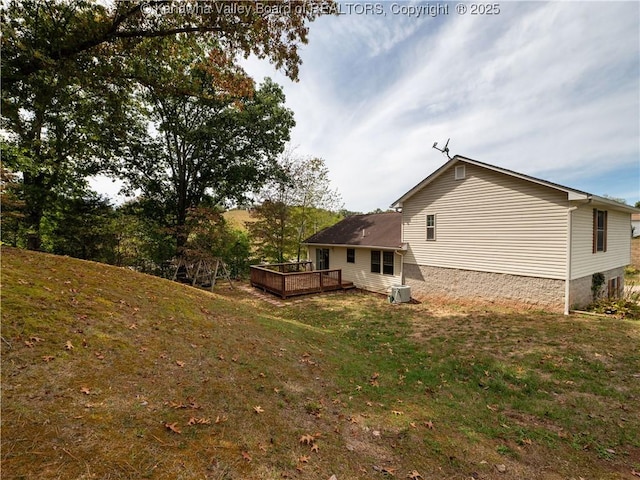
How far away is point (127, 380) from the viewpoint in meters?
3.18

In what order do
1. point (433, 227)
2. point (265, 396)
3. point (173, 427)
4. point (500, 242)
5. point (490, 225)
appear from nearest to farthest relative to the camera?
point (173, 427) < point (265, 396) < point (500, 242) < point (490, 225) < point (433, 227)

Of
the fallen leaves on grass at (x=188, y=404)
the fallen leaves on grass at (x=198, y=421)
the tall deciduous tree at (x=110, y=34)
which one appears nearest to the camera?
the fallen leaves on grass at (x=198, y=421)

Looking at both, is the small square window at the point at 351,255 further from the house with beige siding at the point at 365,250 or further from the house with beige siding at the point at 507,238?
the house with beige siding at the point at 507,238

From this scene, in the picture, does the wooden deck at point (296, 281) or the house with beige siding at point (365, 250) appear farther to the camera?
the house with beige siding at point (365, 250)

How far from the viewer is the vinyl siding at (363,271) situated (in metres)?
14.6

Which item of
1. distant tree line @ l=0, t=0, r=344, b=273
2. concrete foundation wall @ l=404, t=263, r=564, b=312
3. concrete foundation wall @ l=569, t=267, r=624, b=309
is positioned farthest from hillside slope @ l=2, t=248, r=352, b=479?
concrete foundation wall @ l=569, t=267, r=624, b=309

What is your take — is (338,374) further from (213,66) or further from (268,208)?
(268,208)

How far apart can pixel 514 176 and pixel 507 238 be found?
2.36 meters

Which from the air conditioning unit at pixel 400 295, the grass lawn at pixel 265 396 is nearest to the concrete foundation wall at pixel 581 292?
the grass lawn at pixel 265 396

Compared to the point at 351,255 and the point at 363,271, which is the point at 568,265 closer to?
the point at 363,271

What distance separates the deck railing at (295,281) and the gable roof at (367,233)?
2.32m

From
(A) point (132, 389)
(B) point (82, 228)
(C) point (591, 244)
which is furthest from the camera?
(B) point (82, 228)

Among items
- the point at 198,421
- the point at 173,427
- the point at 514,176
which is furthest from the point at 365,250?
the point at 173,427

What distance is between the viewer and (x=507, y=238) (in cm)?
1081
